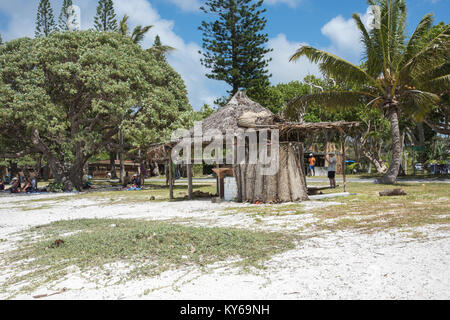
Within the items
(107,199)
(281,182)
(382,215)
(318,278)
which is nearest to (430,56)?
(281,182)

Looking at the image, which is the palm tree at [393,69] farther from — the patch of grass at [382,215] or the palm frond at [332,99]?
the patch of grass at [382,215]

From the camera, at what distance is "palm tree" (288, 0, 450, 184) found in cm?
1433

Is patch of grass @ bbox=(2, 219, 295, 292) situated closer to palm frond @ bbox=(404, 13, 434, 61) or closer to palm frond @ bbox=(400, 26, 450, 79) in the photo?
palm frond @ bbox=(400, 26, 450, 79)

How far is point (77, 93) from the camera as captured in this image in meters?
19.9

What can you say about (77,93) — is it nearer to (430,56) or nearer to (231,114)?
(231,114)

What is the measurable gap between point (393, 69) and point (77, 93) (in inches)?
626

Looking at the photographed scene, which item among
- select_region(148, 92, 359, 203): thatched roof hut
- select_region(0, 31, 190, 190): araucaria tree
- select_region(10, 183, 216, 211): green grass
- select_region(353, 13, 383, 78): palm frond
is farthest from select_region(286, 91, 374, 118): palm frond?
select_region(0, 31, 190, 190): araucaria tree

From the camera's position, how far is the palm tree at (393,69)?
14.3 metres

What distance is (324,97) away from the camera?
15859 mm

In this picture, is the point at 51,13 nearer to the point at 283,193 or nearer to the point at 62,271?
the point at 283,193

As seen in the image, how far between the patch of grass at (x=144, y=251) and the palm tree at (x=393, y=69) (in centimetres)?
1144

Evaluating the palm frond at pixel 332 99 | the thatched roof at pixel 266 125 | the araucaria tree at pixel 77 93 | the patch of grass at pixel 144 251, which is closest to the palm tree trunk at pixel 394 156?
the palm frond at pixel 332 99

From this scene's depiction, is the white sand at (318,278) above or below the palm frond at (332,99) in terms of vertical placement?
below

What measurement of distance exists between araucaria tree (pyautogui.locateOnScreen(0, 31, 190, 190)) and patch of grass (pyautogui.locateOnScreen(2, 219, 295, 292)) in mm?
13922
